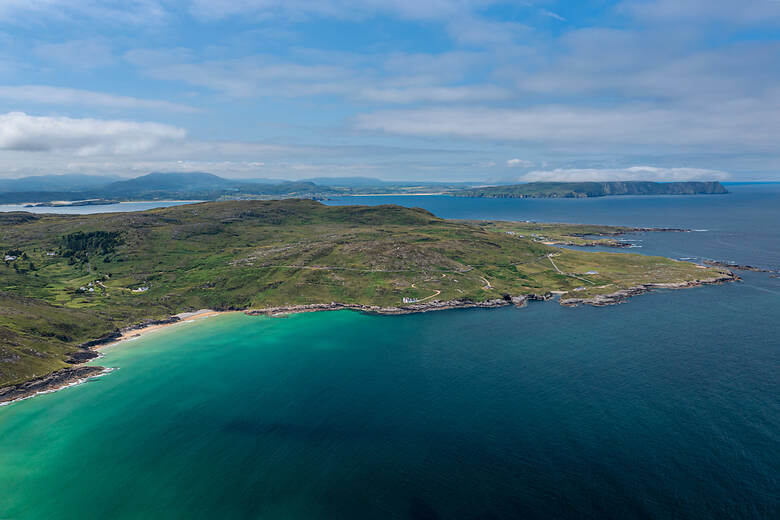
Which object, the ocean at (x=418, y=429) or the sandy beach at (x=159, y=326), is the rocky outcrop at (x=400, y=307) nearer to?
the sandy beach at (x=159, y=326)

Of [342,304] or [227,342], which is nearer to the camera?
[227,342]

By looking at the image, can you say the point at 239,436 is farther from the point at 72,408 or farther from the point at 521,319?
the point at 521,319

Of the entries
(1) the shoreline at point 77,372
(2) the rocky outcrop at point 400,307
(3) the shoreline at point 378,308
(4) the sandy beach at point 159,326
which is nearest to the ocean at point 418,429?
(1) the shoreline at point 77,372

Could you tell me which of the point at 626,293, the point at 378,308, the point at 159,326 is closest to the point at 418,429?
the point at 378,308

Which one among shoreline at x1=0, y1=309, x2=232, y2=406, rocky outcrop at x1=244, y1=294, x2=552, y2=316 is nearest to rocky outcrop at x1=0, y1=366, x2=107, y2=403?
shoreline at x1=0, y1=309, x2=232, y2=406

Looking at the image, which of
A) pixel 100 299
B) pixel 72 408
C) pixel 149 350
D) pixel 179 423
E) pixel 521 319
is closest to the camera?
pixel 179 423

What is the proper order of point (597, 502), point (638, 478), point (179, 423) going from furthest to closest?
point (179, 423)
point (638, 478)
point (597, 502)

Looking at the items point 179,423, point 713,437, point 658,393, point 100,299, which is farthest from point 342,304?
point 713,437
